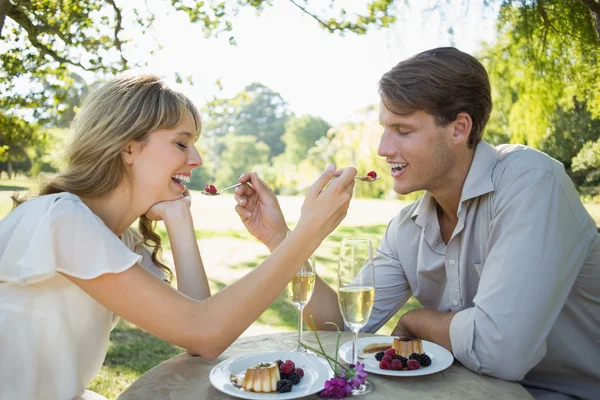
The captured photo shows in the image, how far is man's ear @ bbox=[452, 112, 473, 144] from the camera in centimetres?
270

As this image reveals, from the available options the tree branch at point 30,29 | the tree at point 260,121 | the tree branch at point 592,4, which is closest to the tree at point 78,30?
the tree branch at point 30,29

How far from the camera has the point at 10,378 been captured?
1946 mm

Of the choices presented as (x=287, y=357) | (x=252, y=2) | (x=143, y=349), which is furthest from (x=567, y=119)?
(x=287, y=357)

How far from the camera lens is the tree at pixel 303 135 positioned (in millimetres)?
64500

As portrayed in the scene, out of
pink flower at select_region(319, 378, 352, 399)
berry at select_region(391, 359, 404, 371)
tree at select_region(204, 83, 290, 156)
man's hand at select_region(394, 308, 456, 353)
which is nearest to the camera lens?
pink flower at select_region(319, 378, 352, 399)

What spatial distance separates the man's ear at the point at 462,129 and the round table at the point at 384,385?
115 centimetres

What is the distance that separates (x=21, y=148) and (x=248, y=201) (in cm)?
499

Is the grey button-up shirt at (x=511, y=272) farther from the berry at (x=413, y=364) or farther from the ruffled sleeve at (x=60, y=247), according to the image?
the ruffled sleeve at (x=60, y=247)

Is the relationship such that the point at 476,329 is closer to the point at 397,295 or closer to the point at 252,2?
the point at 397,295

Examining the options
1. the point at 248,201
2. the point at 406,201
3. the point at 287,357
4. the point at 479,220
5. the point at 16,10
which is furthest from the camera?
the point at 406,201

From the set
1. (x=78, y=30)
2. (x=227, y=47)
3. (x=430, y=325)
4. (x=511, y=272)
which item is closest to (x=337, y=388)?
(x=430, y=325)

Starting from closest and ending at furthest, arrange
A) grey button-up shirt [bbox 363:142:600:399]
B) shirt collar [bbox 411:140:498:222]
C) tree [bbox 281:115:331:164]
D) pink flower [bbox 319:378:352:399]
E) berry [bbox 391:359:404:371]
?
pink flower [bbox 319:378:352:399] < berry [bbox 391:359:404:371] < grey button-up shirt [bbox 363:142:600:399] < shirt collar [bbox 411:140:498:222] < tree [bbox 281:115:331:164]

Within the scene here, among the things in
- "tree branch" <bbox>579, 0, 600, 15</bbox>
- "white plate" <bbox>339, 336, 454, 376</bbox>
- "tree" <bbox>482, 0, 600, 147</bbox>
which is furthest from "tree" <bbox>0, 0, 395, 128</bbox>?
"white plate" <bbox>339, 336, 454, 376</bbox>

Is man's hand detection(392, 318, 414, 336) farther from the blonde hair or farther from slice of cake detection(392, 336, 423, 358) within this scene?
the blonde hair
